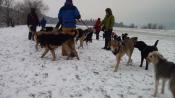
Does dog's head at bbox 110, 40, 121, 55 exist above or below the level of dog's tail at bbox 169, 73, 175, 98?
above

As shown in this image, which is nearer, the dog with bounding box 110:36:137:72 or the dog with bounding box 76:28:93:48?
the dog with bounding box 110:36:137:72

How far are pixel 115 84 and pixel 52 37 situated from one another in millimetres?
4357

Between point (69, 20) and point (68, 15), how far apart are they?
24cm

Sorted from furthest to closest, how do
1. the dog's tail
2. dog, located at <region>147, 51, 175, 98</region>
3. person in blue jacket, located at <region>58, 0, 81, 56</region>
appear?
1. person in blue jacket, located at <region>58, 0, 81, 56</region>
2. dog, located at <region>147, 51, 175, 98</region>
3. the dog's tail

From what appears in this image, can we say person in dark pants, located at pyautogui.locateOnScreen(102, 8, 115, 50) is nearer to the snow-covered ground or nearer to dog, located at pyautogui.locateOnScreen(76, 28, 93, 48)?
dog, located at pyautogui.locateOnScreen(76, 28, 93, 48)

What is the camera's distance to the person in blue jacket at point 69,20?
41.2ft

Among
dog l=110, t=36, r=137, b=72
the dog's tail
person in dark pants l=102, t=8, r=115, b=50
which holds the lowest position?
the dog's tail

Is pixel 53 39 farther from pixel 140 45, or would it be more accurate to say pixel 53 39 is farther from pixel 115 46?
pixel 140 45

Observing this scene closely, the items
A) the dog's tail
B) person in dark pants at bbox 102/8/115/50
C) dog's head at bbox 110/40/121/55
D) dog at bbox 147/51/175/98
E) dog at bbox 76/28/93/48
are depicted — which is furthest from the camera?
dog at bbox 76/28/93/48

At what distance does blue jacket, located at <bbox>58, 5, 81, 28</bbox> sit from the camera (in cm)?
1257

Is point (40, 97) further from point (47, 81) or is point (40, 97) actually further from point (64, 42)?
point (64, 42)

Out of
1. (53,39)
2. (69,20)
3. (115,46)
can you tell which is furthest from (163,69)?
(69,20)

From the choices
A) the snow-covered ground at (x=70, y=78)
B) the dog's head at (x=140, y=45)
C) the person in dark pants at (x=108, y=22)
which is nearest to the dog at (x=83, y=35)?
the person in dark pants at (x=108, y=22)

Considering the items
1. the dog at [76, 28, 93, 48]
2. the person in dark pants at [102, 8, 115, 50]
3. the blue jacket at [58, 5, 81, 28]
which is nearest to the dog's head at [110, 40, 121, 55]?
the blue jacket at [58, 5, 81, 28]
